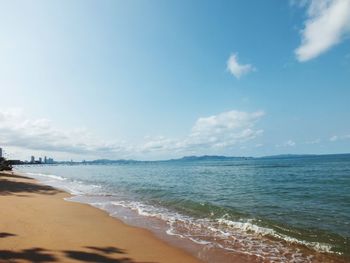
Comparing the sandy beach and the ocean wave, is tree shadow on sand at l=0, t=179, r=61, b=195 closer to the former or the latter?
the sandy beach

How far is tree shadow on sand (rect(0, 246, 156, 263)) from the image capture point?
7.31m

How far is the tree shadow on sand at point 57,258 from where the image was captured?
7309 mm

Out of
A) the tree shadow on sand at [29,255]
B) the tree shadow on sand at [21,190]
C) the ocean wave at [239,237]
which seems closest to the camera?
the tree shadow on sand at [29,255]

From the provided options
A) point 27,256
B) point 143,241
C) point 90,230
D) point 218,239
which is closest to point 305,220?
point 218,239

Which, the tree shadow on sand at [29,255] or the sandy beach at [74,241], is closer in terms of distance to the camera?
the tree shadow on sand at [29,255]

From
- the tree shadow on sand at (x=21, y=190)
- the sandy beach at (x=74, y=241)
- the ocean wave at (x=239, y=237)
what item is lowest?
the ocean wave at (x=239, y=237)

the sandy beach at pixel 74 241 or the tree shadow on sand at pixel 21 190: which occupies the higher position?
the tree shadow on sand at pixel 21 190

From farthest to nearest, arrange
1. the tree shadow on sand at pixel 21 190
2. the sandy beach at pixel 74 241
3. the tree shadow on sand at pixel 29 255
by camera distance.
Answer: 1. the tree shadow on sand at pixel 21 190
2. the sandy beach at pixel 74 241
3. the tree shadow on sand at pixel 29 255

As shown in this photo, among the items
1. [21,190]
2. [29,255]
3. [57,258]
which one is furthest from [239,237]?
[21,190]

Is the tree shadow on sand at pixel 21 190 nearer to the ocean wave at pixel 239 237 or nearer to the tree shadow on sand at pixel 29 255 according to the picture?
the ocean wave at pixel 239 237

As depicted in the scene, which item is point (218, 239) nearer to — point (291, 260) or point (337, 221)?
point (291, 260)

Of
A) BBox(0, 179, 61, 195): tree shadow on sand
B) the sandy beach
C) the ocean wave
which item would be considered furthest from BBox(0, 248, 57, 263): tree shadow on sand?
BBox(0, 179, 61, 195): tree shadow on sand

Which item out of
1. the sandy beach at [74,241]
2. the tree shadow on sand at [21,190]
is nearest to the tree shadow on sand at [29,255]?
the sandy beach at [74,241]

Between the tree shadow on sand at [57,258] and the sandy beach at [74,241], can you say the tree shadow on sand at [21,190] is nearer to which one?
the sandy beach at [74,241]
